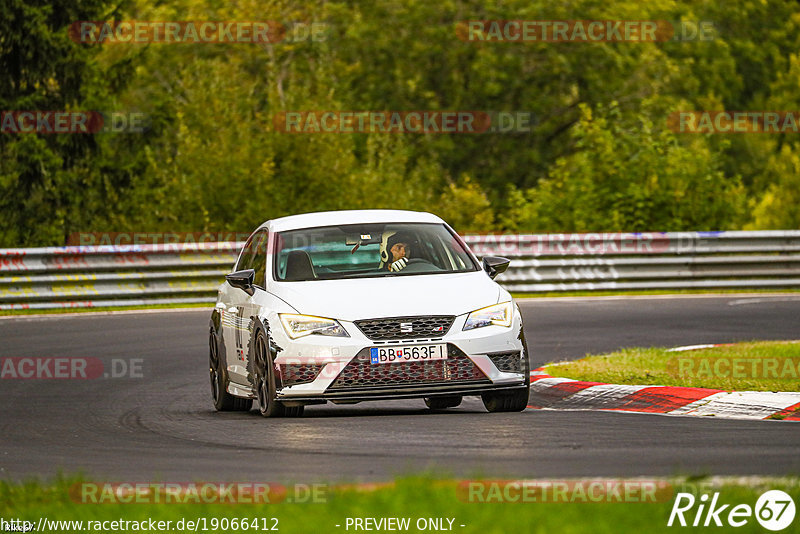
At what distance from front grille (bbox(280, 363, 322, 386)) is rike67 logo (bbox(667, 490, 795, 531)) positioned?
4.57 meters

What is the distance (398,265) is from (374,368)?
1.39 m

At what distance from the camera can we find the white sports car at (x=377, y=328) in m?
11.1

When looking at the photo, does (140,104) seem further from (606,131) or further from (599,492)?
(599,492)

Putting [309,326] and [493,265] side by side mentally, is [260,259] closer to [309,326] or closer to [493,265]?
[309,326]

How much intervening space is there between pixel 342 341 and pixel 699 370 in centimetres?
442

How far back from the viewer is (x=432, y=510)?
680cm

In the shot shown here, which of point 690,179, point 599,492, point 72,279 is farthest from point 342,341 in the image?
point 690,179

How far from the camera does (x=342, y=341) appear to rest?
11.1m

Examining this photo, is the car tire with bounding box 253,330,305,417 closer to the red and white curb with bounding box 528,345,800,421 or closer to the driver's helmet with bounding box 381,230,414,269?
the driver's helmet with bounding box 381,230,414,269

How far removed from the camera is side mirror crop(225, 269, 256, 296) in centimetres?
1238

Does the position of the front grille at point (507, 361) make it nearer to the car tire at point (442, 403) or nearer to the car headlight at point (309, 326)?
the car headlight at point (309, 326)

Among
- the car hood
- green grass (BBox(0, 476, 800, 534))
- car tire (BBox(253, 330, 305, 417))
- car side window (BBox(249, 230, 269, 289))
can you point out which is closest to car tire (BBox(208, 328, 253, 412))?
car side window (BBox(249, 230, 269, 289))

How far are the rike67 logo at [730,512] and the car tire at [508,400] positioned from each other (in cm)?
474

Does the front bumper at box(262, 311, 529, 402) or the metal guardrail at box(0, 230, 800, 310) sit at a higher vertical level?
the front bumper at box(262, 311, 529, 402)
